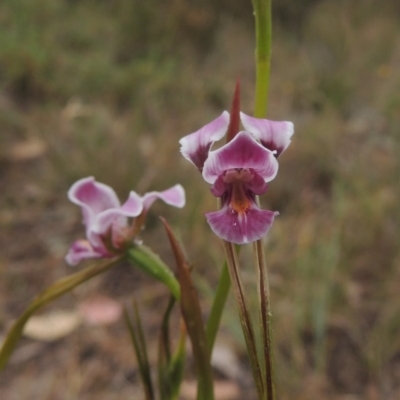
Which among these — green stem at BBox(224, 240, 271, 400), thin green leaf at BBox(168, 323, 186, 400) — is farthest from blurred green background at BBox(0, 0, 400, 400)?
green stem at BBox(224, 240, 271, 400)

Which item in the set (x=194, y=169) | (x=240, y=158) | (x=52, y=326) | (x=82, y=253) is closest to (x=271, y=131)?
(x=240, y=158)

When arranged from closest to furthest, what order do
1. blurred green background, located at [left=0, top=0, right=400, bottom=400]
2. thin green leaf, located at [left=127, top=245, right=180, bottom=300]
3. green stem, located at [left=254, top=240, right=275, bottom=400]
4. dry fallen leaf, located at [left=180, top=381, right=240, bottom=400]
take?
green stem, located at [left=254, top=240, right=275, bottom=400] → thin green leaf, located at [left=127, top=245, right=180, bottom=300] → dry fallen leaf, located at [left=180, top=381, right=240, bottom=400] → blurred green background, located at [left=0, top=0, right=400, bottom=400]

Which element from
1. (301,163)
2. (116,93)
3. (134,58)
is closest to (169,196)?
(301,163)

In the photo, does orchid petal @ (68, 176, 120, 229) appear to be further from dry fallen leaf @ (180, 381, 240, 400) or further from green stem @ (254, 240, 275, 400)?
dry fallen leaf @ (180, 381, 240, 400)

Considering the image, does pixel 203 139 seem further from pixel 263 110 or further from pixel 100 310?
pixel 100 310

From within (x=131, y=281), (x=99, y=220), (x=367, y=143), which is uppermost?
(x=367, y=143)

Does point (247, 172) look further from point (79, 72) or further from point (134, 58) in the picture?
point (134, 58)
